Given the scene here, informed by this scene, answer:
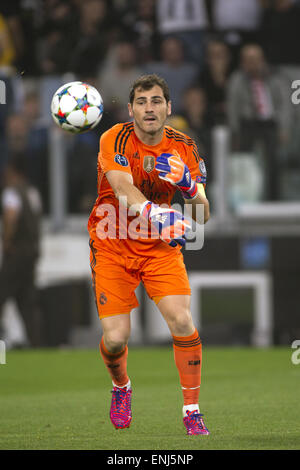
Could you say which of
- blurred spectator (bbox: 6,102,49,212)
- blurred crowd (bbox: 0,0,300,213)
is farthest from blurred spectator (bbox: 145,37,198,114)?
blurred spectator (bbox: 6,102,49,212)

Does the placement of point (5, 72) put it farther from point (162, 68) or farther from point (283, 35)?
point (283, 35)

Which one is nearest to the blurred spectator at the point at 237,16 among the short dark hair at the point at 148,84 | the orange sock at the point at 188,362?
the short dark hair at the point at 148,84

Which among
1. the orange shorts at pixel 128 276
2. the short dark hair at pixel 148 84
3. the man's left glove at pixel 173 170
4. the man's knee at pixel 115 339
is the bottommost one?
the man's knee at pixel 115 339

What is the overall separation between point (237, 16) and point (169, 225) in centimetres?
1080

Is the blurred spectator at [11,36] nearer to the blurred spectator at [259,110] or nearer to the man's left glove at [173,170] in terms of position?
the blurred spectator at [259,110]

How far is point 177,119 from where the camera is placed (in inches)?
571

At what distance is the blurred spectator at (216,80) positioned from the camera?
15.2m

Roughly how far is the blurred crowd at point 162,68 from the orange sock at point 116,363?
769 centimetres

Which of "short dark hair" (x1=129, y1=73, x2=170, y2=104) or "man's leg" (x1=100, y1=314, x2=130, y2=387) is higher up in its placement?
"short dark hair" (x1=129, y1=73, x2=170, y2=104)

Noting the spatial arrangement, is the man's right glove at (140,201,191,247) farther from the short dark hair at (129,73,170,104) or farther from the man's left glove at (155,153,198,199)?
the short dark hair at (129,73,170,104)

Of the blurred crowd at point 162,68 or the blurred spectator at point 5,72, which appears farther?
the blurred spectator at point 5,72

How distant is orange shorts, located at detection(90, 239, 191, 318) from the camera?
21.8 feet

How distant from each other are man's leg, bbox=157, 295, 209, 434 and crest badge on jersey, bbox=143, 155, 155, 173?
87 cm
